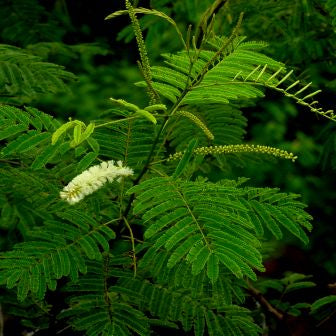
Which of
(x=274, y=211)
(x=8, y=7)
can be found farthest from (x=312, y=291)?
(x=8, y=7)

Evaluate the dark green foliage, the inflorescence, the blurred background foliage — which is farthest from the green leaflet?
the dark green foliage

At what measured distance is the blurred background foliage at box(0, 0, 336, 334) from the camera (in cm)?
290

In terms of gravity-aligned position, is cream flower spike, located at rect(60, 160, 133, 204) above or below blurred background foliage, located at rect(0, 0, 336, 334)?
above

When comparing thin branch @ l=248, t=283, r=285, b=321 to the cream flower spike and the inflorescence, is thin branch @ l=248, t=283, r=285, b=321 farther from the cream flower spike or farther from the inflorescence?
the cream flower spike

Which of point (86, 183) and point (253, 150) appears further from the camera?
point (253, 150)

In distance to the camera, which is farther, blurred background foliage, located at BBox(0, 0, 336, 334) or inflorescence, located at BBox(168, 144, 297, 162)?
blurred background foliage, located at BBox(0, 0, 336, 334)

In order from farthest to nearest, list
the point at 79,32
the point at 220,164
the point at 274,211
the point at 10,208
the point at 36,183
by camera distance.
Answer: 1. the point at 79,32
2. the point at 220,164
3. the point at 10,208
4. the point at 36,183
5. the point at 274,211

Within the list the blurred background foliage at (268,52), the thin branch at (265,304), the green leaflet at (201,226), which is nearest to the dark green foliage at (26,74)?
the blurred background foliage at (268,52)

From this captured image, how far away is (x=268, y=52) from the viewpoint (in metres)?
2.85

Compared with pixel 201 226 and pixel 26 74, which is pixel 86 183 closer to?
pixel 201 226

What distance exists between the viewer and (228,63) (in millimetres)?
1838

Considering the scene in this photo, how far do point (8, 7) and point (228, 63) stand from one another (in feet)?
6.58

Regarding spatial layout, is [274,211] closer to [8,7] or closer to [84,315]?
[84,315]

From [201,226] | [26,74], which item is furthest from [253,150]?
[26,74]
